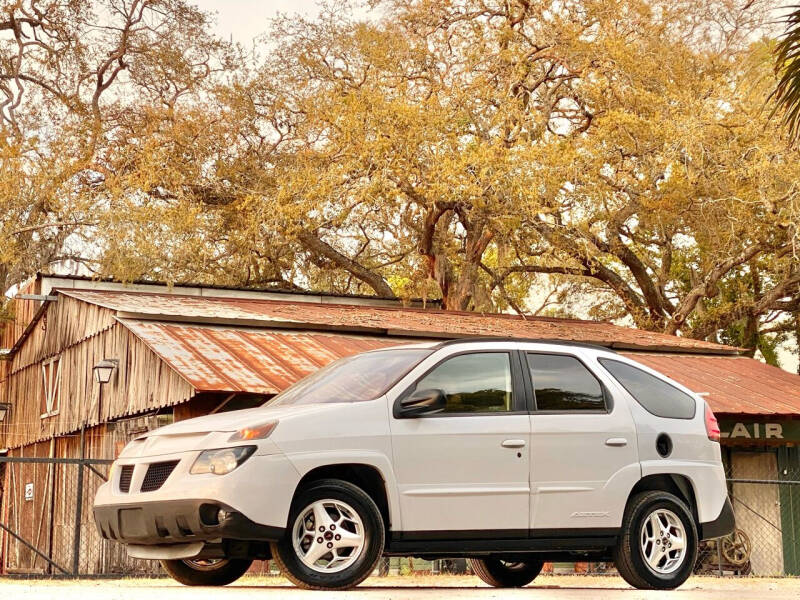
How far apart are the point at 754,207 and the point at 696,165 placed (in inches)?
107

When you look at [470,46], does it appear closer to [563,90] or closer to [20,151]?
[563,90]

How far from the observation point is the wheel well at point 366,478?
8625mm

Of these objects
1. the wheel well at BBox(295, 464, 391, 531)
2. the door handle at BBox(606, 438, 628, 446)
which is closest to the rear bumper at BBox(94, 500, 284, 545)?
the wheel well at BBox(295, 464, 391, 531)

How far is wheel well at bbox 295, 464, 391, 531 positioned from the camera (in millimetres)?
8625

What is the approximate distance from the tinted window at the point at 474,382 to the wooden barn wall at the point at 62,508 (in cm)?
1148

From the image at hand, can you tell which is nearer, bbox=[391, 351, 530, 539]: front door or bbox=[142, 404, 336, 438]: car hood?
bbox=[142, 404, 336, 438]: car hood

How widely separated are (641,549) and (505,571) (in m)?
1.70

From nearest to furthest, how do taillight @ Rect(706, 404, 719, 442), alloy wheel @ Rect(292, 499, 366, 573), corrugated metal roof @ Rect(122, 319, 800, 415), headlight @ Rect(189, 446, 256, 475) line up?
headlight @ Rect(189, 446, 256, 475), alloy wheel @ Rect(292, 499, 366, 573), taillight @ Rect(706, 404, 719, 442), corrugated metal roof @ Rect(122, 319, 800, 415)

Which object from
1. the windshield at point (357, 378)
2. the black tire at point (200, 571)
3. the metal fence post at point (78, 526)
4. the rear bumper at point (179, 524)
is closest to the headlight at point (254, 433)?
the rear bumper at point (179, 524)

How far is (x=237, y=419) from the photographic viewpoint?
8.62 metres

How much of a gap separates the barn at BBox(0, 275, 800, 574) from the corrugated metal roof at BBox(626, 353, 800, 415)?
0.06 meters

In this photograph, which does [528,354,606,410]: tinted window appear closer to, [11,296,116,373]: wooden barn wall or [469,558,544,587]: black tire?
[469,558,544,587]: black tire

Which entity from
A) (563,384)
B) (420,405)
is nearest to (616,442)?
(563,384)

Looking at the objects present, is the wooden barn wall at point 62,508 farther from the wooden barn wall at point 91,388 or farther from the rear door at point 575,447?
the rear door at point 575,447
